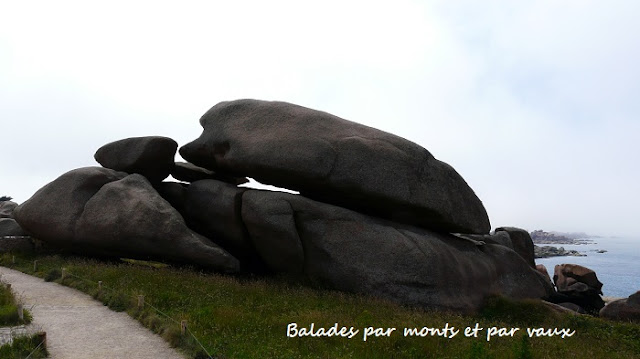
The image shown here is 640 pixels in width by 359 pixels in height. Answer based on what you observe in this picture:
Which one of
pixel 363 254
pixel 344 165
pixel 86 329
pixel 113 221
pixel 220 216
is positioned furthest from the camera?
pixel 220 216

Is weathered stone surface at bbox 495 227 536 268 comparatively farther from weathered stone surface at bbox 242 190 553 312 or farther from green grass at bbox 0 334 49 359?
green grass at bbox 0 334 49 359

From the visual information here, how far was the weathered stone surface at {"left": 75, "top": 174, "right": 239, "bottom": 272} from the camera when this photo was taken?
2073 centimetres

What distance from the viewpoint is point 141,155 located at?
24828 mm

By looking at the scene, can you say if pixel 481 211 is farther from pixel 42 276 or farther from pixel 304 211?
pixel 42 276

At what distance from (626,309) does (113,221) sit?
2722cm

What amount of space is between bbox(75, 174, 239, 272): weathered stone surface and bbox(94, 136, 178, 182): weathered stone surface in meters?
3.01

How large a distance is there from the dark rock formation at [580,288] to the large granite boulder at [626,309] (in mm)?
7906

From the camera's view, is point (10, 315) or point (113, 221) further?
point (113, 221)

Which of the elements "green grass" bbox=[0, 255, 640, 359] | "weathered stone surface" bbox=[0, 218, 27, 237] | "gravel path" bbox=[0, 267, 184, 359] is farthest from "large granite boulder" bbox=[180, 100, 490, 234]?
"weathered stone surface" bbox=[0, 218, 27, 237]

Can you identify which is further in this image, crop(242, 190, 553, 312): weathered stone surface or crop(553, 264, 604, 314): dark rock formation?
crop(553, 264, 604, 314): dark rock formation

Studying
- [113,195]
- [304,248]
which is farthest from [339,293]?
[113,195]


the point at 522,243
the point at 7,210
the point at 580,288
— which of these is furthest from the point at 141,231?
the point at 580,288

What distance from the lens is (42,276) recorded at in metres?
20.5

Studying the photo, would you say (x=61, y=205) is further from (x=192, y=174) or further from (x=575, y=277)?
(x=575, y=277)
